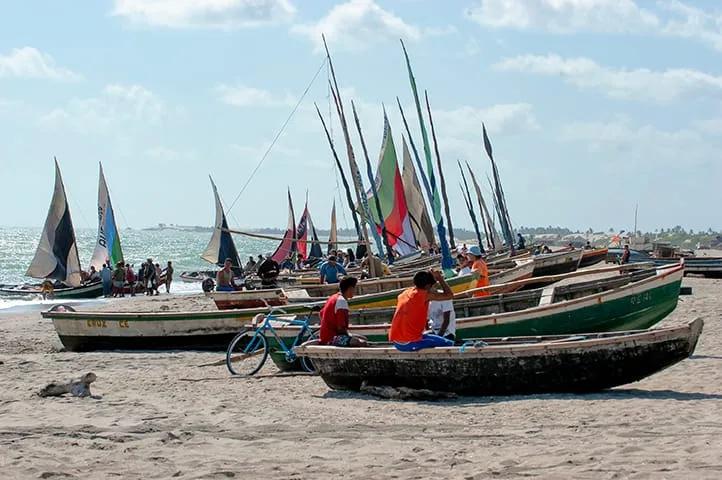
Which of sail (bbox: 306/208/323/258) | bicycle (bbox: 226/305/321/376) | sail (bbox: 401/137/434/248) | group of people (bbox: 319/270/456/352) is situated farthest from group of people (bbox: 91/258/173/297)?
group of people (bbox: 319/270/456/352)

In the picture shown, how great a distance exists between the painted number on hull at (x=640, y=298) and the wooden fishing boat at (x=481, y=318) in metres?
0.01

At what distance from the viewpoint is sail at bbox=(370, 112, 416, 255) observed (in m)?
37.2

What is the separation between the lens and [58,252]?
37156 mm

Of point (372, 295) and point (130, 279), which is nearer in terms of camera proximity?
point (372, 295)

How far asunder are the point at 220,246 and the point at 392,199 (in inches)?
318

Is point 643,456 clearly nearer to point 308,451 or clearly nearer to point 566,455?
point 566,455

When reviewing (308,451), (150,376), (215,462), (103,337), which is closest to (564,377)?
(308,451)

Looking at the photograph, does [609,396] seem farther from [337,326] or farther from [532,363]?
[337,326]

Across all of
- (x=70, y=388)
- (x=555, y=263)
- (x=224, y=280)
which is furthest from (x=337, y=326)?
(x=555, y=263)

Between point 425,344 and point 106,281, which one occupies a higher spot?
point 106,281

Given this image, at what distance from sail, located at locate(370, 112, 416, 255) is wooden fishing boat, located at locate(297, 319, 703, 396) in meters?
26.0

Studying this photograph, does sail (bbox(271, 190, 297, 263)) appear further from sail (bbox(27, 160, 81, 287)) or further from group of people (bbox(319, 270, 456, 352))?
group of people (bbox(319, 270, 456, 352))

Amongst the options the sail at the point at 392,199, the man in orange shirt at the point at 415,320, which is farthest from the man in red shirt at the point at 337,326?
the sail at the point at 392,199

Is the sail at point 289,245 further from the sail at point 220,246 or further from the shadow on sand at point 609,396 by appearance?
the shadow on sand at point 609,396
